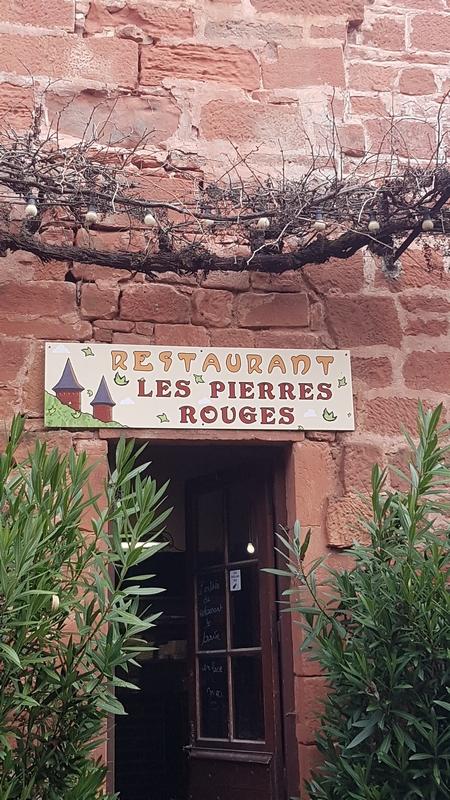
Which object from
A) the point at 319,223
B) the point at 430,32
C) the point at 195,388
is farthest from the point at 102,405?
the point at 430,32

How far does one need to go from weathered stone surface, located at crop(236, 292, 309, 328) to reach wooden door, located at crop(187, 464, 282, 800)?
0.63 meters

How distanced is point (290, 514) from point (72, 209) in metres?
1.47

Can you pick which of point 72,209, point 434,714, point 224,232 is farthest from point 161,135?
point 434,714

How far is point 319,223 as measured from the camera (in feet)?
13.4

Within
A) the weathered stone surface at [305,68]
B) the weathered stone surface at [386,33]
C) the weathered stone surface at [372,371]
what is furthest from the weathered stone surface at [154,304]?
the weathered stone surface at [386,33]

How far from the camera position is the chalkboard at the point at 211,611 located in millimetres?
4797

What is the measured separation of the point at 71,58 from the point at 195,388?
157cm

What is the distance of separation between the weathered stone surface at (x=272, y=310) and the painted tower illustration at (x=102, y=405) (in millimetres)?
656

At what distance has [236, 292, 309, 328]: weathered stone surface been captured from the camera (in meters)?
4.49

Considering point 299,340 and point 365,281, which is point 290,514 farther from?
point 365,281

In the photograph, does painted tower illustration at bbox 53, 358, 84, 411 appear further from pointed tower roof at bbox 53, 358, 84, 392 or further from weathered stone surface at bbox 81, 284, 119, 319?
weathered stone surface at bbox 81, 284, 119, 319

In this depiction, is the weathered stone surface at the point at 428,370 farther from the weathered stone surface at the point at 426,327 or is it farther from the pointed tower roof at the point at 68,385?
the pointed tower roof at the point at 68,385

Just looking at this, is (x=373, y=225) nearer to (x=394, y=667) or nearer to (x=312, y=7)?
(x=312, y=7)

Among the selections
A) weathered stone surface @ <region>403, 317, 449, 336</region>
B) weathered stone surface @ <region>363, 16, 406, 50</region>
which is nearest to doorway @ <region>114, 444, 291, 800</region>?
weathered stone surface @ <region>403, 317, 449, 336</region>
